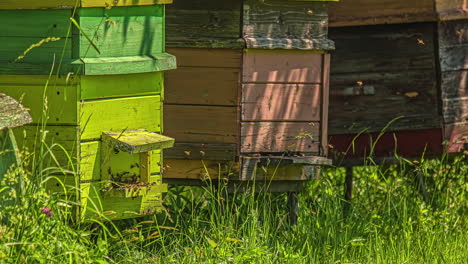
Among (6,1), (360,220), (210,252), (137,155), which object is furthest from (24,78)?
(360,220)

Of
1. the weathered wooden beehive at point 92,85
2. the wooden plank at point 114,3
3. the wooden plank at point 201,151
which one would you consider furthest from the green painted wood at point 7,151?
the wooden plank at point 201,151

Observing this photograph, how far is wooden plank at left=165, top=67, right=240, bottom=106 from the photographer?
5.16 meters

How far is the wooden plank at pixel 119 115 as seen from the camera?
165 inches

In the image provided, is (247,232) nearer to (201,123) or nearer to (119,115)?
(201,123)

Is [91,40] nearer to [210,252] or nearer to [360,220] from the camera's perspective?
[210,252]

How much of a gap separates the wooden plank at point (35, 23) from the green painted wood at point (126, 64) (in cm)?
19

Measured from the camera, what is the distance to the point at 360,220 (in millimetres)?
5266

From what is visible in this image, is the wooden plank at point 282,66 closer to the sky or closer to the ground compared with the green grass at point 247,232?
closer to the sky

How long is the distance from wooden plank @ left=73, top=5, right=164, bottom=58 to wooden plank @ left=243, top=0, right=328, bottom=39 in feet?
2.65

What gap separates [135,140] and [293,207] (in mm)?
1683

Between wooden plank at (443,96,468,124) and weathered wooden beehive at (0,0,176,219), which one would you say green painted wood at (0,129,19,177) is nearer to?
weathered wooden beehive at (0,0,176,219)

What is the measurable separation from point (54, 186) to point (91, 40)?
764 millimetres

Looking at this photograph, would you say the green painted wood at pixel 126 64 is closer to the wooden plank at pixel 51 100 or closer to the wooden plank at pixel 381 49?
the wooden plank at pixel 51 100

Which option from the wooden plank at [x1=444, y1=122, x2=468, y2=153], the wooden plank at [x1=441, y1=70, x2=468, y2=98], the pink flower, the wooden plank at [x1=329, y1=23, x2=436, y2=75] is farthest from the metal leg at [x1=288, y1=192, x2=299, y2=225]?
the pink flower
